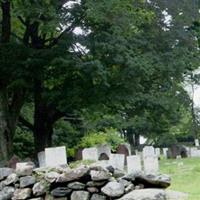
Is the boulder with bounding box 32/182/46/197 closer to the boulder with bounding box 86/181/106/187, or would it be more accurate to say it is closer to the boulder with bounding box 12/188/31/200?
the boulder with bounding box 12/188/31/200

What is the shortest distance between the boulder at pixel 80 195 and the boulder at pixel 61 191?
11cm

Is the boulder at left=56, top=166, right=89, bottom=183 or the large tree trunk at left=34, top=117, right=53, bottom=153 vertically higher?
the large tree trunk at left=34, top=117, right=53, bottom=153

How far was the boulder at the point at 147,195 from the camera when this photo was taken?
695 cm

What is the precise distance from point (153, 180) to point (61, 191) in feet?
5.04

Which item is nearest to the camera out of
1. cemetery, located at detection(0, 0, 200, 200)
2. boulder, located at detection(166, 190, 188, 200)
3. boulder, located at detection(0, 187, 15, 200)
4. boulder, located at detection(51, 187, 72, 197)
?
boulder, located at detection(166, 190, 188, 200)

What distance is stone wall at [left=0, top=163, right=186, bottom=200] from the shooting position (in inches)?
298

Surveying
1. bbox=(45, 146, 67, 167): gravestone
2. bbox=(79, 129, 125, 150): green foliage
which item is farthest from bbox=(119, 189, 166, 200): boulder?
bbox=(79, 129, 125, 150): green foliage

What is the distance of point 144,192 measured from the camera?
7.11 meters

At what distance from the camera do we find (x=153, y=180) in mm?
7531

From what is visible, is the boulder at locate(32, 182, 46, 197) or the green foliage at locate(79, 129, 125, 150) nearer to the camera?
the boulder at locate(32, 182, 46, 197)

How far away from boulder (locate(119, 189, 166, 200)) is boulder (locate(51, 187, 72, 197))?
1174 millimetres

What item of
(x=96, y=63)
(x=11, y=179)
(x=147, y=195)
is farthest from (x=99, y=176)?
(x=96, y=63)

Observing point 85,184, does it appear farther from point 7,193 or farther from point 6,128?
point 6,128

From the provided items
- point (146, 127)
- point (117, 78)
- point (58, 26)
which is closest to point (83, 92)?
point (117, 78)
